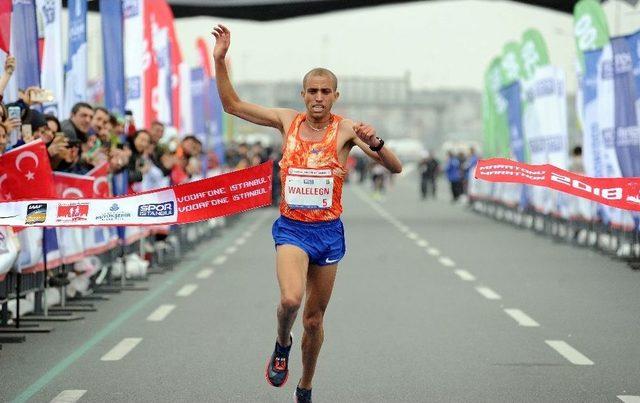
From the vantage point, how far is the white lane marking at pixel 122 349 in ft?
33.2

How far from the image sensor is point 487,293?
1543 centimetres

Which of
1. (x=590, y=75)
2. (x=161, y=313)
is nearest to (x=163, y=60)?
(x=590, y=75)

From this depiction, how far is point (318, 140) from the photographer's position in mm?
7695

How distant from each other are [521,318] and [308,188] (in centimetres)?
562

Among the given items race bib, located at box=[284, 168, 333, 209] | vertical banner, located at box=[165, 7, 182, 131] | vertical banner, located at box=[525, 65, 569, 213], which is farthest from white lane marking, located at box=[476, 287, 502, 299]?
vertical banner, located at box=[165, 7, 182, 131]

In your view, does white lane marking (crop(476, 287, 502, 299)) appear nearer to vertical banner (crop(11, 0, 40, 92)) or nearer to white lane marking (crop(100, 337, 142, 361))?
white lane marking (crop(100, 337, 142, 361))

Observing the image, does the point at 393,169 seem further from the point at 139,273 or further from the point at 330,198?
the point at 139,273

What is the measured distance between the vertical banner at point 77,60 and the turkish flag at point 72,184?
13.6 ft

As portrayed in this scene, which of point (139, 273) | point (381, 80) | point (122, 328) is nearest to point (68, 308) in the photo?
point (122, 328)

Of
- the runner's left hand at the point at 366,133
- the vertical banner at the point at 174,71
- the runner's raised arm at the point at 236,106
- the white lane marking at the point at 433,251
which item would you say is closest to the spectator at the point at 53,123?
the runner's raised arm at the point at 236,106

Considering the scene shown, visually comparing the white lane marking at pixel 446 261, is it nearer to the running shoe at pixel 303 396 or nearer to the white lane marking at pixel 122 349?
the white lane marking at pixel 122 349

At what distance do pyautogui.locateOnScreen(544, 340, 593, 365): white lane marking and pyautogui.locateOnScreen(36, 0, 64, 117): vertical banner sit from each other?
728 centimetres

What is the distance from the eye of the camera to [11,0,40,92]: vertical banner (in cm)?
1398

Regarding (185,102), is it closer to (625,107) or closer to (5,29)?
(625,107)
